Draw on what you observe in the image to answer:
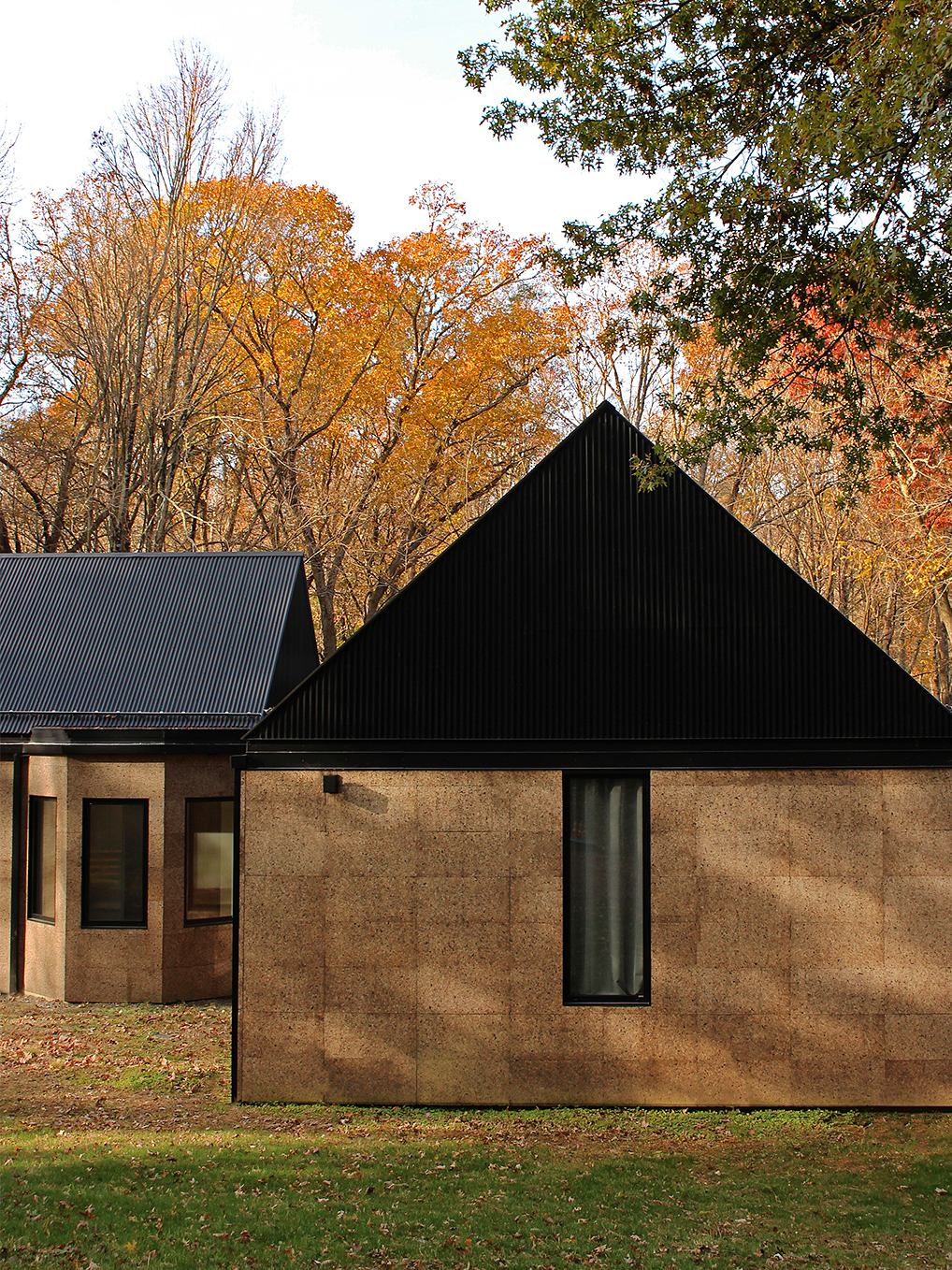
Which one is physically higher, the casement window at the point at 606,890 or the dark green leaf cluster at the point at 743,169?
the dark green leaf cluster at the point at 743,169

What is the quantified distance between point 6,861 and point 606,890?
939cm

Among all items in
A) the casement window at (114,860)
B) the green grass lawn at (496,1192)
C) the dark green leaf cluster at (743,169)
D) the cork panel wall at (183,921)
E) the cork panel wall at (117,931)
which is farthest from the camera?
the casement window at (114,860)

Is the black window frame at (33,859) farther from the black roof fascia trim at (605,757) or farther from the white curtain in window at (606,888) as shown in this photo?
the white curtain in window at (606,888)

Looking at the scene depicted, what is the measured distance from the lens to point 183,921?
1441 centimetres

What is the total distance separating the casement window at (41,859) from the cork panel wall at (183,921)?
71.8 inches

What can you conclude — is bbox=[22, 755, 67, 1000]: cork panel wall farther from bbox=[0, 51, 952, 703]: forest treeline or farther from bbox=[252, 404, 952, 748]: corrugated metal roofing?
bbox=[0, 51, 952, 703]: forest treeline

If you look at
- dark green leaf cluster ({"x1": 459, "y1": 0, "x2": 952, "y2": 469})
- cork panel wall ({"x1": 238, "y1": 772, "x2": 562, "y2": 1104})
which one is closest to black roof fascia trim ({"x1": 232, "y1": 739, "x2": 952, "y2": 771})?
cork panel wall ({"x1": 238, "y1": 772, "x2": 562, "y2": 1104})

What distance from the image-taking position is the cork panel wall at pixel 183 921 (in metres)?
14.3

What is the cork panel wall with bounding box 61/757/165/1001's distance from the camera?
46.5 feet

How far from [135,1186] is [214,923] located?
282 inches

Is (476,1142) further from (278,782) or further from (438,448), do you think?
(438,448)

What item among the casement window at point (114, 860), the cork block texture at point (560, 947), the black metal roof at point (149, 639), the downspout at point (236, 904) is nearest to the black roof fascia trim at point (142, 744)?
the black metal roof at point (149, 639)

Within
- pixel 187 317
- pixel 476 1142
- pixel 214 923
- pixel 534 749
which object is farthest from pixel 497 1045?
pixel 187 317

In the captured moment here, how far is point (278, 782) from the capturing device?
10.3m
